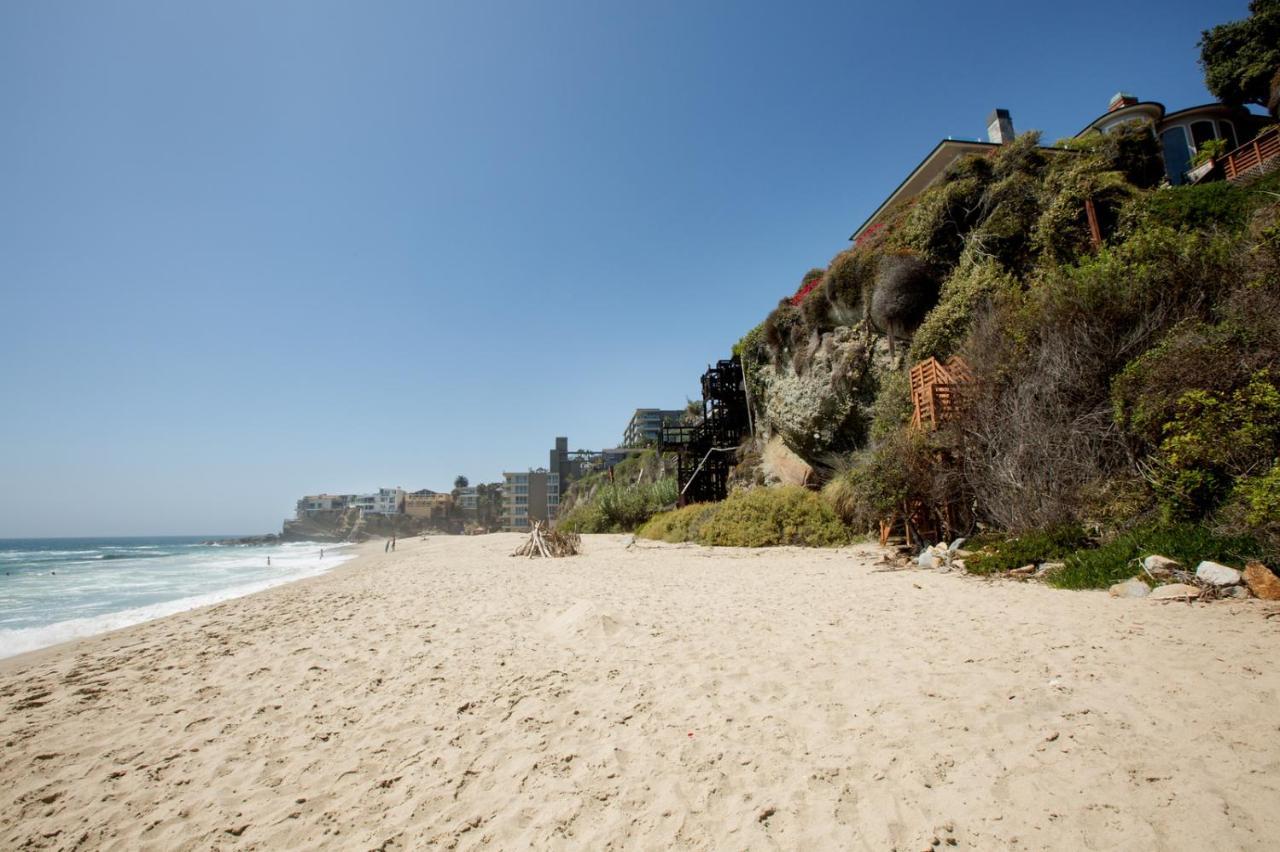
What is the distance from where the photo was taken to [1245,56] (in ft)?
65.0

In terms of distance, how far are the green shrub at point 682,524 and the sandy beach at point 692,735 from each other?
1170 cm

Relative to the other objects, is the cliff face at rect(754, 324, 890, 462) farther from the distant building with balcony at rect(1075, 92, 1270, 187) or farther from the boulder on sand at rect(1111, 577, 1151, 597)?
the distant building with balcony at rect(1075, 92, 1270, 187)

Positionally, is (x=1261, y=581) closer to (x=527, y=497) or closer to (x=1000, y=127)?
(x=1000, y=127)

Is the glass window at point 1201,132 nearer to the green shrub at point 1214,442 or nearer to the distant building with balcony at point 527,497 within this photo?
the green shrub at point 1214,442

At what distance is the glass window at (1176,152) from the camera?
19406 millimetres

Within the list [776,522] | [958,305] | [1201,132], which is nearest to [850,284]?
[958,305]

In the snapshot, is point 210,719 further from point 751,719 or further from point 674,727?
point 751,719

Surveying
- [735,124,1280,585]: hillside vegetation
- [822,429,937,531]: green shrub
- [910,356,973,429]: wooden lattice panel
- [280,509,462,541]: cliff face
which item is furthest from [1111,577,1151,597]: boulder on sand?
[280,509,462,541]: cliff face

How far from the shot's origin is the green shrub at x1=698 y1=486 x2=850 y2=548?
13.1 meters

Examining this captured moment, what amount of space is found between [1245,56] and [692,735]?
1283 inches

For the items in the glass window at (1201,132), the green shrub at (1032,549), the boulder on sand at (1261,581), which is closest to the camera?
the boulder on sand at (1261,581)

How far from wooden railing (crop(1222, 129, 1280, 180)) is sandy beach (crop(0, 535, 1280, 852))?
49.6 ft

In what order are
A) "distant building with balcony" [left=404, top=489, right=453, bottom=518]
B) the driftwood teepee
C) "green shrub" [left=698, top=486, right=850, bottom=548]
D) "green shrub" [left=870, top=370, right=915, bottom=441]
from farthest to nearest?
"distant building with balcony" [left=404, top=489, right=453, bottom=518]
the driftwood teepee
"green shrub" [left=698, top=486, right=850, bottom=548]
"green shrub" [left=870, top=370, right=915, bottom=441]

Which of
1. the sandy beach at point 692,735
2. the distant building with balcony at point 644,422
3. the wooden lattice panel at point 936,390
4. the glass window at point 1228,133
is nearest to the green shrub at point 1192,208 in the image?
the wooden lattice panel at point 936,390
